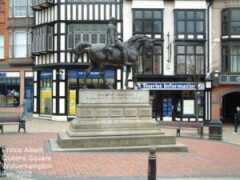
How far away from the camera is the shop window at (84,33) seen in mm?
44969

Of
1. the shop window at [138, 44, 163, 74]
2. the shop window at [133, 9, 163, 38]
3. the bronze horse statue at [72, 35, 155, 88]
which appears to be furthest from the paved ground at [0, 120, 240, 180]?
the shop window at [133, 9, 163, 38]

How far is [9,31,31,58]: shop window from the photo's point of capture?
166 ft

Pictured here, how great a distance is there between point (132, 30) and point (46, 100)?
365 inches

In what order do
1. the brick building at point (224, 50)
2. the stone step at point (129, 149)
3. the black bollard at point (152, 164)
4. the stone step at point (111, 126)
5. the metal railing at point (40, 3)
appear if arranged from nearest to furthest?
the black bollard at point (152, 164)
the stone step at point (129, 149)
the stone step at point (111, 126)
the brick building at point (224, 50)
the metal railing at point (40, 3)

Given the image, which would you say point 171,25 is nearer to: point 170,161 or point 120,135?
point 120,135

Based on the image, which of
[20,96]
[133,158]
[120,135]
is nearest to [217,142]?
[120,135]

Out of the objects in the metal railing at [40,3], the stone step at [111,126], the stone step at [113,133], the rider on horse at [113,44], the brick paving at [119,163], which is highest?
the metal railing at [40,3]

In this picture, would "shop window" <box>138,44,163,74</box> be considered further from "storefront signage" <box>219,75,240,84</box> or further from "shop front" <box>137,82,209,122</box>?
"storefront signage" <box>219,75,240,84</box>

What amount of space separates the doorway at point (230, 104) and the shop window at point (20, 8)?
18.7 m

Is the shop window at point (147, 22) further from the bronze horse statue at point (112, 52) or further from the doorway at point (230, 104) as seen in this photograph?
the bronze horse statue at point (112, 52)

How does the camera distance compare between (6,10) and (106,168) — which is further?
(6,10)

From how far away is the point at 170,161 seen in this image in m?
17.9

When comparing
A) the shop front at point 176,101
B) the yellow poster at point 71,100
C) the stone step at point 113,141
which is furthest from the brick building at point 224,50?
the stone step at point 113,141

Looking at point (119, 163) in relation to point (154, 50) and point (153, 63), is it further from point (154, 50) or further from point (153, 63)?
point (153, 63)
